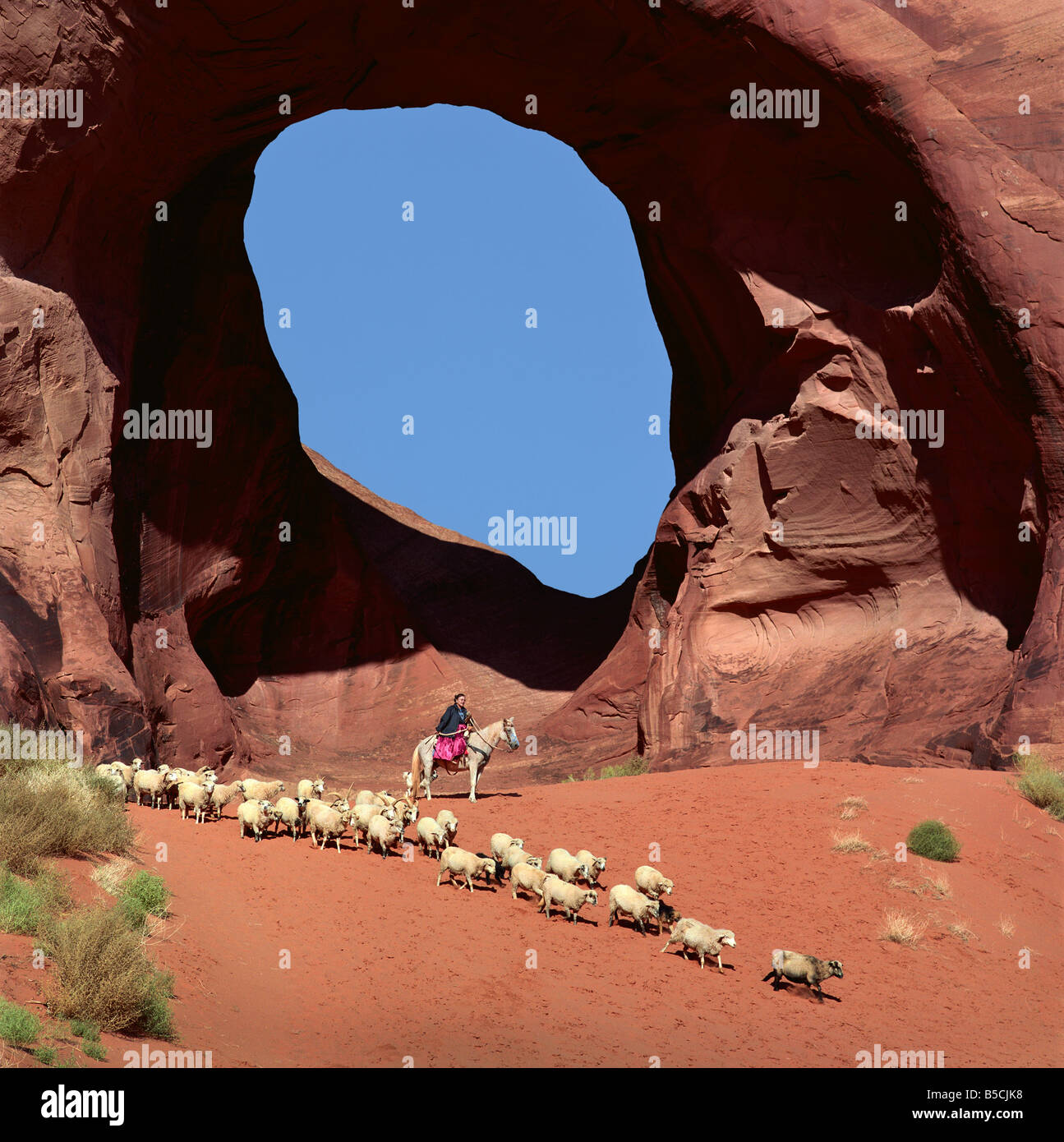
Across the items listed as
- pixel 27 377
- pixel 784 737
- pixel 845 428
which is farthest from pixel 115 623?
pixel 845 428

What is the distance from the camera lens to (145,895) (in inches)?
442

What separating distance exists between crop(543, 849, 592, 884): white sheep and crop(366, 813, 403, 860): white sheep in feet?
5.81

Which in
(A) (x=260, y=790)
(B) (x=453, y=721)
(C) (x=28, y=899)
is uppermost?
(C) (x=28, y=899)

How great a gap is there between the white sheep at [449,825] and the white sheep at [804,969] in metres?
4.52

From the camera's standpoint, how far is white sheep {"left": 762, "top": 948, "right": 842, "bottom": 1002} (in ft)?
38.0

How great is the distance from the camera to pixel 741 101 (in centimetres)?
2470

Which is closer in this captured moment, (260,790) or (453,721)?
(260,790)

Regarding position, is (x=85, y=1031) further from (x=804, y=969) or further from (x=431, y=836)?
(x=431, y=836)

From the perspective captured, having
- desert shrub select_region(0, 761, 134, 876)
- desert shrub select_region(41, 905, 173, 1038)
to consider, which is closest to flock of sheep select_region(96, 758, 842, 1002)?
desert shrub select_region(0, 761, 134, 876)

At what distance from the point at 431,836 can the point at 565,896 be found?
2.46 m

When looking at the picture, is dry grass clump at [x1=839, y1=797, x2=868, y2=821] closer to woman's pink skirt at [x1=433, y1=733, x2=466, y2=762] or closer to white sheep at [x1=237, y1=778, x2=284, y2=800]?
woman's pink skirt at [x1=433, y1=733, x2=466, y2=762]

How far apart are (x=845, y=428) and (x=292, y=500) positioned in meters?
14.5

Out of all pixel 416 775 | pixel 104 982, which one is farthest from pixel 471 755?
pixel 104 982

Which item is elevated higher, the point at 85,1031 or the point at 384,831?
the point at 85,1031
